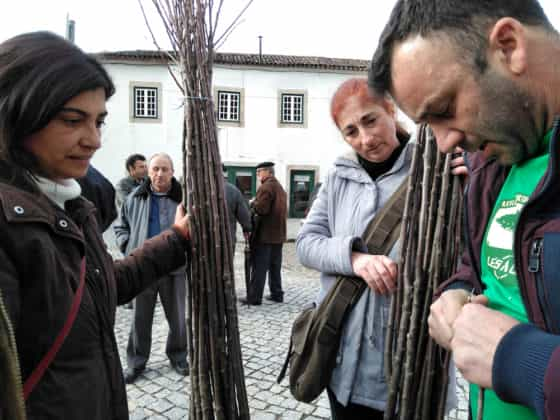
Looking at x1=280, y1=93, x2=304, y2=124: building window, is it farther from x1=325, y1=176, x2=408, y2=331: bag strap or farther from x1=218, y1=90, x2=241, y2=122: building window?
x1=325, y1=176, x2=408, y2=331: bag strap

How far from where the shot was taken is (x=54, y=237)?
1175mm

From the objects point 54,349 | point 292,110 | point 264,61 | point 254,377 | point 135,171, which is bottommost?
point 254,377

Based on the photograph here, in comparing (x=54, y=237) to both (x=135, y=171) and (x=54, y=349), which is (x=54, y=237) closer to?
(x=54, y=349)

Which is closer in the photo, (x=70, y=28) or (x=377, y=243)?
(x=377, y=243)

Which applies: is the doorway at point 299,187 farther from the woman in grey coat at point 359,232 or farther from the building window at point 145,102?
the woman in grey coat at point 359,232

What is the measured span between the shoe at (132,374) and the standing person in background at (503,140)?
3.36m

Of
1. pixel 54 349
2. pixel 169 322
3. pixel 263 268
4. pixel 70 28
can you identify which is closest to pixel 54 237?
pixel 54 349

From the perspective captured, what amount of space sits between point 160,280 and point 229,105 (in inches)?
541

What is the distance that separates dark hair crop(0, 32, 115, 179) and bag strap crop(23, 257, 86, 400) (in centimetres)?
38

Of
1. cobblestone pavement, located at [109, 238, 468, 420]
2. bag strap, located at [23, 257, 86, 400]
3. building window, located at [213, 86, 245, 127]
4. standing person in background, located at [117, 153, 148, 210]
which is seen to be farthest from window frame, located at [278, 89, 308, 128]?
bag strap, located at [23, 257, 86, 400]

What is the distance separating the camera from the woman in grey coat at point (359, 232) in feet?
5.29

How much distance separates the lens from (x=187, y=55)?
5.92 ft

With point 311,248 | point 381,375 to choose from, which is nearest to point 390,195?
point 311,248

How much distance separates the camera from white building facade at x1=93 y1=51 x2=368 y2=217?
1644 cm
